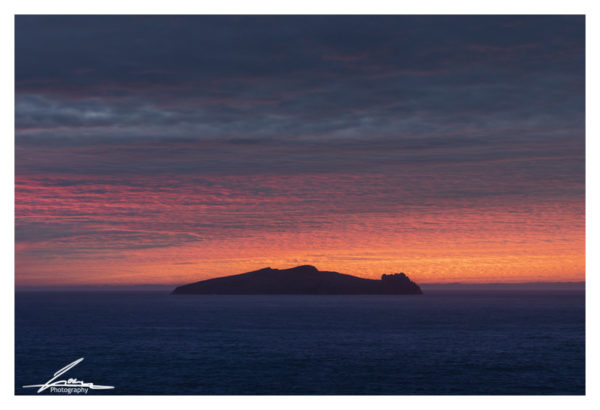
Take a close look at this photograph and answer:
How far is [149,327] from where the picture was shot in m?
88.4

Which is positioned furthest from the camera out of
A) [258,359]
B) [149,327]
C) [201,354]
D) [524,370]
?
[149,327]

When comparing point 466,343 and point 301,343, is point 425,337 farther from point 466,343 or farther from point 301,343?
point 301,343

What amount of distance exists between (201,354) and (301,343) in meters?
12.7

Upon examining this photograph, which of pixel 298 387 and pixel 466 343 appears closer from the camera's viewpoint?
pixel 298 387

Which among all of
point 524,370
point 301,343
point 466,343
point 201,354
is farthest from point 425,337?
point 201,354

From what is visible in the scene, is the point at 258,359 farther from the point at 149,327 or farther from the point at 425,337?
the point at 149,327

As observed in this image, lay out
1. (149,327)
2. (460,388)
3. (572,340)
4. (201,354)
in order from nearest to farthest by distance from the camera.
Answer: (460,388) → (201,354) → (572,340) → (149,327)

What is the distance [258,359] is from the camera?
170ft

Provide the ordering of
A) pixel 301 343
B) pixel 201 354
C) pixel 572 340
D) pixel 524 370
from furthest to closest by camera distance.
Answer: pixel 572 340 → pixel 301 343 → pixel 201 354 → pixel 524 370
